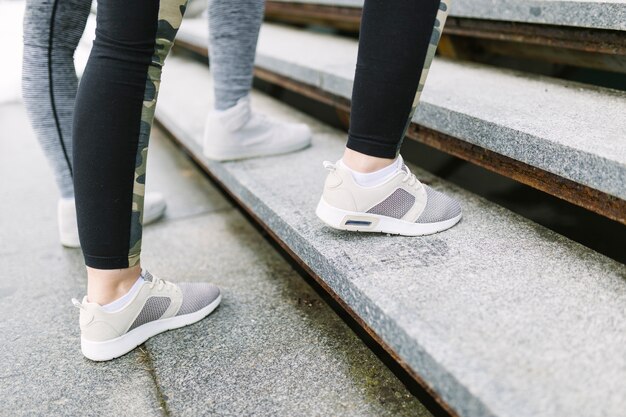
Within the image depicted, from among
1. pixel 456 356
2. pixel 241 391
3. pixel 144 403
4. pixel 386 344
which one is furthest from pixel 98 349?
pixel 456 356

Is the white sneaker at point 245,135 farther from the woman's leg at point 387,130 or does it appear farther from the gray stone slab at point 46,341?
the woman's leg at point 387,130

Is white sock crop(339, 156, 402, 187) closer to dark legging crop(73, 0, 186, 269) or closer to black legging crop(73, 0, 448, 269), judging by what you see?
black legging crop(73, 0, 448, 269)

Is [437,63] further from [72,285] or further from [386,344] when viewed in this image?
[72,285]

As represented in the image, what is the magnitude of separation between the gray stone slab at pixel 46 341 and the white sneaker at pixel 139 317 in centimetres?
3

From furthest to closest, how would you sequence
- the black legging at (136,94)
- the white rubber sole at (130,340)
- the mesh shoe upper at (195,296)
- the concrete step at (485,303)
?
the mesh shoe upper at (195,296), the white rubber sole at (130,340), the black legging at (136,94), the concrete step at (485,303)

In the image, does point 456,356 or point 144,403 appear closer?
point 456,356

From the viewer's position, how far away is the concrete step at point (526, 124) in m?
0.92

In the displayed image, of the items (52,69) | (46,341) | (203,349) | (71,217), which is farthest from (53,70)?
(203,349)

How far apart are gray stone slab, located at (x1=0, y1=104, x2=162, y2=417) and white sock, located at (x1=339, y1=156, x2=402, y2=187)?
1.73 ft

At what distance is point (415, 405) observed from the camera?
924 mm

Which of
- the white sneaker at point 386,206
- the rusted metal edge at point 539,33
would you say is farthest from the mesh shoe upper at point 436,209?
the rusted metal edge at point 539,33

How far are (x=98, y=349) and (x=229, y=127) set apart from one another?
0.72 metres

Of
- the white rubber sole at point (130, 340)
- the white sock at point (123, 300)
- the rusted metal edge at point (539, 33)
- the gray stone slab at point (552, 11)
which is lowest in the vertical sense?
the white rubber sole at point (130, 340)

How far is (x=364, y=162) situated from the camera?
947 mm
